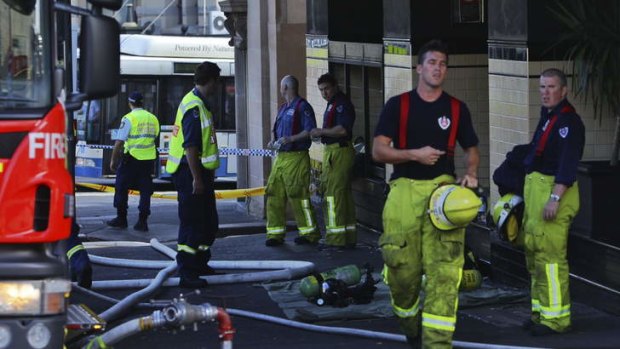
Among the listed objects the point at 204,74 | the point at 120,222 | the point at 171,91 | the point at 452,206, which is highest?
the point at 204,74

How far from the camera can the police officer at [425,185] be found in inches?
307

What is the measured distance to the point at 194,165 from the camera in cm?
1098

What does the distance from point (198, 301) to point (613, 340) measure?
3.57 metres

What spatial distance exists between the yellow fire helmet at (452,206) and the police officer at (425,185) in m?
0.08

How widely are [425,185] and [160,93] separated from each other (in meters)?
18.0

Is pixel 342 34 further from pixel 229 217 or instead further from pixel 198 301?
pixel 198 301

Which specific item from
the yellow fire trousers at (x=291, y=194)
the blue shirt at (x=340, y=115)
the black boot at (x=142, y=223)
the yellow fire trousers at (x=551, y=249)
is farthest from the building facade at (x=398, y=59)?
the black boot at (x=142, y=223)

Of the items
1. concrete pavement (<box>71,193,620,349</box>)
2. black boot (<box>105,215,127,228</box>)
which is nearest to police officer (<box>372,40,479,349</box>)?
concrete pavement (<box>71,193,620,349</box>)

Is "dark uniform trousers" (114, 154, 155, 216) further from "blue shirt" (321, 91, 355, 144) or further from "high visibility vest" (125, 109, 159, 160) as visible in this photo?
"blue shirt" (321, 91, 355, 144)

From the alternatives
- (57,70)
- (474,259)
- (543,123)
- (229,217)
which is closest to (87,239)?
(229,217)

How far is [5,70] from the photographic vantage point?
20.9 ft

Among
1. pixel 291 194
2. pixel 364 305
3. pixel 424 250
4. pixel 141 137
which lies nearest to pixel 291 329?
pixel 364 305

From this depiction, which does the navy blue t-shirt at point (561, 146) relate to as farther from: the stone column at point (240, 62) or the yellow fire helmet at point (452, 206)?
the stone column at point (240, 62)

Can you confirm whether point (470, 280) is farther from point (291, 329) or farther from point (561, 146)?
point (561, 146)
